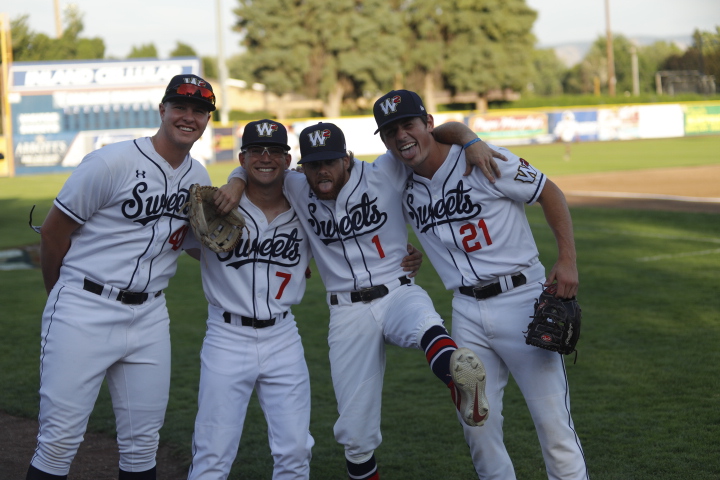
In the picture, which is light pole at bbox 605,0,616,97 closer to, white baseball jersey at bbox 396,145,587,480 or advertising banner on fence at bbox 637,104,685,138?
advertising banner on fence at bbox 637,104,685,138

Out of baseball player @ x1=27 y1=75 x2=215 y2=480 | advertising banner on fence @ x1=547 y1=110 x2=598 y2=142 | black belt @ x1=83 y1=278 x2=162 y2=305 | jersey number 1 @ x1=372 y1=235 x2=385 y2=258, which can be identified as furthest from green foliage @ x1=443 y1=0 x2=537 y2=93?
black belt @ x1=83 y1=278 x2=162 y2=305

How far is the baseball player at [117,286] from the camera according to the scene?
143 inches

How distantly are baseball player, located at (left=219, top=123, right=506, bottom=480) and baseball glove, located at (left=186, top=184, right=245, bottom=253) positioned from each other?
1.06 ft

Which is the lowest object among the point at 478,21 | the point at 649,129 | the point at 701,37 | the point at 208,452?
the point at 208,452

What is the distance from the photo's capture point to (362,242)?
4188mm

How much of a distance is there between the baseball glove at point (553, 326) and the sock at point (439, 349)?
388 millimetres

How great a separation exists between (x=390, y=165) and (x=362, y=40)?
5155cm

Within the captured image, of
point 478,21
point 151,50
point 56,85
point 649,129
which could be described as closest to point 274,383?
point 56,85

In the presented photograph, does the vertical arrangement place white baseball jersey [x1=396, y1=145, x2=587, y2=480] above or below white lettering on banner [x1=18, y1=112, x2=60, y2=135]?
below

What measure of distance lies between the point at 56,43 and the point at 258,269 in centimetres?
5253

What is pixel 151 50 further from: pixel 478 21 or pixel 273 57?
pixel 478 21

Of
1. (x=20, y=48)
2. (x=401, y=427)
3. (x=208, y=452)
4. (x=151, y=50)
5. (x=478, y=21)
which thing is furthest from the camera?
(x=151, y=50)

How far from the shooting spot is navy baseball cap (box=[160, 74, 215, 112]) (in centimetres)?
384

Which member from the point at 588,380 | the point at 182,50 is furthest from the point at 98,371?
the point at 182,50
